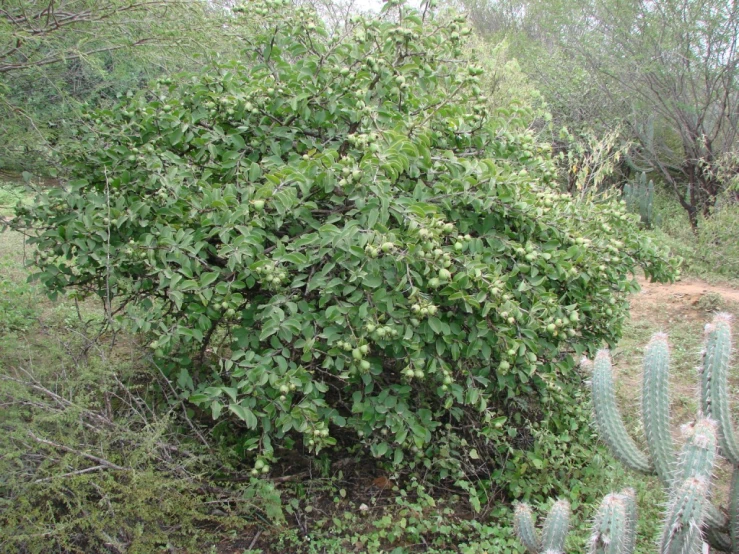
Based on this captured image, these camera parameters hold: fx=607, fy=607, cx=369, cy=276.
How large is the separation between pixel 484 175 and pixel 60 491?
2.43m

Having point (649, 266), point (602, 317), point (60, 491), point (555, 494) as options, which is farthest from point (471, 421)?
point (60, 491)

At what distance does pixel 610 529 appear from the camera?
2170 mm

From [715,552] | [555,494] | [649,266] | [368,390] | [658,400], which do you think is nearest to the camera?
[658,400]

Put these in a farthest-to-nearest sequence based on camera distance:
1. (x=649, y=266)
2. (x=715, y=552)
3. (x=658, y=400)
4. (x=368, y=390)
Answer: (x=649, y=266) → (x=368, y=390) → (x=715, y=552) → (x=658, y=400)

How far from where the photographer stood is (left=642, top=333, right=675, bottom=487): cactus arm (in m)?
2.62

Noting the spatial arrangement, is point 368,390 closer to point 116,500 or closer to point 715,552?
point 116,500

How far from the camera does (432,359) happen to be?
293 cm

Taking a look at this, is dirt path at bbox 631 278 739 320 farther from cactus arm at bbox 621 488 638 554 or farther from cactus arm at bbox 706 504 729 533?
cactus arm at bbox 621 488 638 554

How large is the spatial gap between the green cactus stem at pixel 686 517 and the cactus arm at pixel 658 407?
47 cm

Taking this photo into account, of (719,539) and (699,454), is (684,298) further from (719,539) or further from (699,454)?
(699,454)

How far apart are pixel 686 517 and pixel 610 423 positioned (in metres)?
0.73

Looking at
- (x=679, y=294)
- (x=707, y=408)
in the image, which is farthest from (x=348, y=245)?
(x=679, y=294)

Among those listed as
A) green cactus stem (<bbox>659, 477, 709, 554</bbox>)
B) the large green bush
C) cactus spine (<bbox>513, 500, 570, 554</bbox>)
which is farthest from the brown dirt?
green cactus stem (<bbox>659, 477, 709, 554</bbox>)

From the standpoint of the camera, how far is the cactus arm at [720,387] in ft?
8.51
